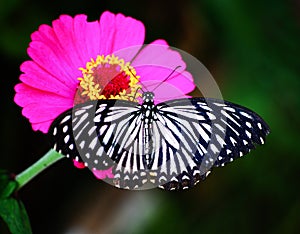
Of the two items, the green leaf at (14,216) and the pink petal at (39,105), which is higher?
the pink petal at (39,105)

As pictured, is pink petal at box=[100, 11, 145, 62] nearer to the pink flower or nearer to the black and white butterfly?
the pink flower

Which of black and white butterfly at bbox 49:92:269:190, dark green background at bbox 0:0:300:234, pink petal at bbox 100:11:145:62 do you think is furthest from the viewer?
dark green background at bbox 0:0:300:234

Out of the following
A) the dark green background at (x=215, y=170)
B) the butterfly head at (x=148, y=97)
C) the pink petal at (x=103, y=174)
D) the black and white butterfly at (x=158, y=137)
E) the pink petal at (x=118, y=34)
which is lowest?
the dark green background at (x=215, y=170)

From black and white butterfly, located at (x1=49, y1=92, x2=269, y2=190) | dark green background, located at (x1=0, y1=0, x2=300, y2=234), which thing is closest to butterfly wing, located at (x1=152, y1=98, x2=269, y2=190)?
black and white butterfly, located at (x1=49, y1=92, x2=269, y2=190)

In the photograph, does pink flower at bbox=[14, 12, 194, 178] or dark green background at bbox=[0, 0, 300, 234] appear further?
dark green background at bbox=[0, 0, 300, 234]

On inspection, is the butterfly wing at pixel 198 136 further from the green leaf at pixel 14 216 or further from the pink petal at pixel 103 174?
the green leaf at pixel 14 216

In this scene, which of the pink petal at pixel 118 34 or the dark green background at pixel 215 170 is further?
the dark green background at pixel 215 170

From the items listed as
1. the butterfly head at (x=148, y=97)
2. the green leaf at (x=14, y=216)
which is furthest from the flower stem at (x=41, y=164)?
the butterfly head at (x=148, y=97)

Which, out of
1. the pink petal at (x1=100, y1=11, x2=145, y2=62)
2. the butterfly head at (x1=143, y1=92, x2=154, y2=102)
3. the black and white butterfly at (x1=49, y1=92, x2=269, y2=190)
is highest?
the pink petal at (x1=100, y1=11, x2=145, y2=62)

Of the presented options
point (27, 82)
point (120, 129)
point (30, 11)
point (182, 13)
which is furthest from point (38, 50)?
point (182, 13)

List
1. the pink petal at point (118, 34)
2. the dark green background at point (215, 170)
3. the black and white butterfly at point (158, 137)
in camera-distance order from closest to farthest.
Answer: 1. the black and white butterfly at point (158, 137)
2. the pink petal at point (118, 34)
3. the dark green background at point (215, 170)
